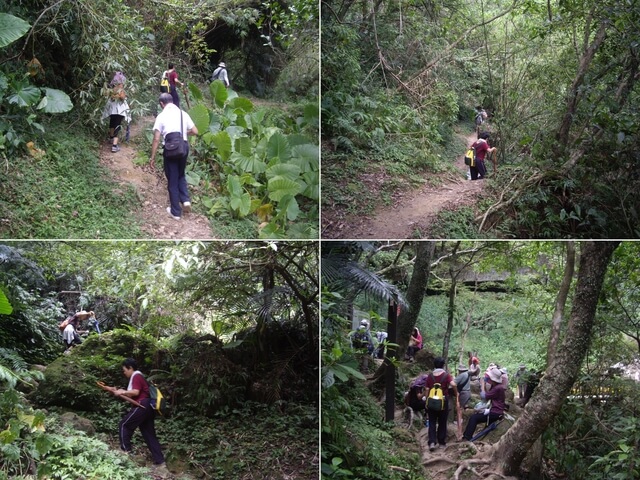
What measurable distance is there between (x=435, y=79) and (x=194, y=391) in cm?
253

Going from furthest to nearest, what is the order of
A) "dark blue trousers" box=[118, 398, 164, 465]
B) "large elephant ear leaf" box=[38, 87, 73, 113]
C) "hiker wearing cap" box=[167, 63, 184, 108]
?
1. "dark blue trousers" box=[118, 398, 164, 465]
2. "hiker wearing cap" box=[167, 63, 184, 108]
3. "large elephant ear leaf" box=[38, 87, 73, 113]

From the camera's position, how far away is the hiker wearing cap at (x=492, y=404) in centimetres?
442

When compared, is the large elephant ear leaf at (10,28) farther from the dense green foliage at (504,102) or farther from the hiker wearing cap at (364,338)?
the hiker wearing cap at (364,338)

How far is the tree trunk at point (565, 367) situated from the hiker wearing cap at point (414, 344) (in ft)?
2.62

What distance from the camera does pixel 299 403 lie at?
14.9 feet

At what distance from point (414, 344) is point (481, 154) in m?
1.27

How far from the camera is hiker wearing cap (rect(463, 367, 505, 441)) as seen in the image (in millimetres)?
4422

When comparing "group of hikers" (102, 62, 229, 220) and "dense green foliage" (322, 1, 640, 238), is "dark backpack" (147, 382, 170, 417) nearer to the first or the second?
"group of hikers" (102, 62, 229, 220)

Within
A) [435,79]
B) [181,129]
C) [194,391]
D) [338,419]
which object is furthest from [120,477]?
[435,79]

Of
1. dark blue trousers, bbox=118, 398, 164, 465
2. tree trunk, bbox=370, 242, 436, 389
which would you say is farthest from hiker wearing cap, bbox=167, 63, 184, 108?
dark blue trousers, bbox=118, 398, 164, 465

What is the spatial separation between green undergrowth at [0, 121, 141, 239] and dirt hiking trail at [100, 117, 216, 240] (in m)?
0.06

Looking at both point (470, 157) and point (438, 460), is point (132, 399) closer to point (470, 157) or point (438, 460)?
point (438, 460)

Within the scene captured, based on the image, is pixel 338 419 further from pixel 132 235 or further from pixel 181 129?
pixel 181 129

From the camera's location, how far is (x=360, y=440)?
4.40 m
